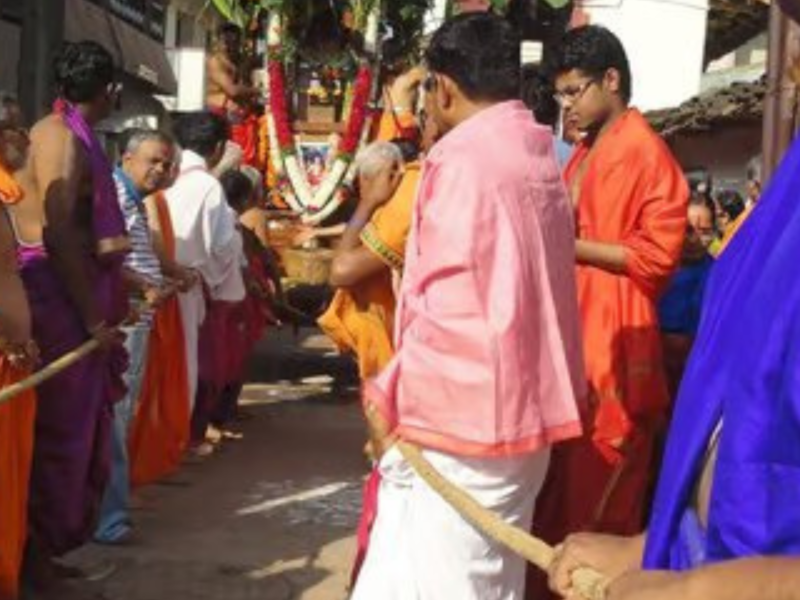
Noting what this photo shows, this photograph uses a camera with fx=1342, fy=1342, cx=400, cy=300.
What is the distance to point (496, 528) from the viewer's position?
2.18 meters

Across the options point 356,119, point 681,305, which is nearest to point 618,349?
point 681,305

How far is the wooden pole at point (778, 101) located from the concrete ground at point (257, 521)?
2215mm

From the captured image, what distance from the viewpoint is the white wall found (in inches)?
811

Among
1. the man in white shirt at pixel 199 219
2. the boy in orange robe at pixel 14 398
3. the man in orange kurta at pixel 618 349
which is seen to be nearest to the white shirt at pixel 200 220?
the man in white shirt at pixel 199 219

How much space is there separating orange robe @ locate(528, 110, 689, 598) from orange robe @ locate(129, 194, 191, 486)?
3.03 m

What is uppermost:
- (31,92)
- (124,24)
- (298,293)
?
(124,24)

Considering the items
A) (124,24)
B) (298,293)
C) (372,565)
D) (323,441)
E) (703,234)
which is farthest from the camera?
(124,24)

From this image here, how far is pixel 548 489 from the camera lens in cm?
372

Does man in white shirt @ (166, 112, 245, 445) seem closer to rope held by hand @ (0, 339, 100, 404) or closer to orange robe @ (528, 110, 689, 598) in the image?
rope held by hand @ (0, 339, 100, 404)

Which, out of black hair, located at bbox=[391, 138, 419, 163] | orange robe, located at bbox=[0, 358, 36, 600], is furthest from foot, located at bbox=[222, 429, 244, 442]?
orange robe, located at bbox=[0, 358, 36, 600]

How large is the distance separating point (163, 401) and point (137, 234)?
3.79ft

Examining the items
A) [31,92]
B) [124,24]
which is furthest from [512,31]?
[124,24]

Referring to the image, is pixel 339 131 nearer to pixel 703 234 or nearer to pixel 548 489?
pixel 703 234

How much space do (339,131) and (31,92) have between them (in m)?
2.42
